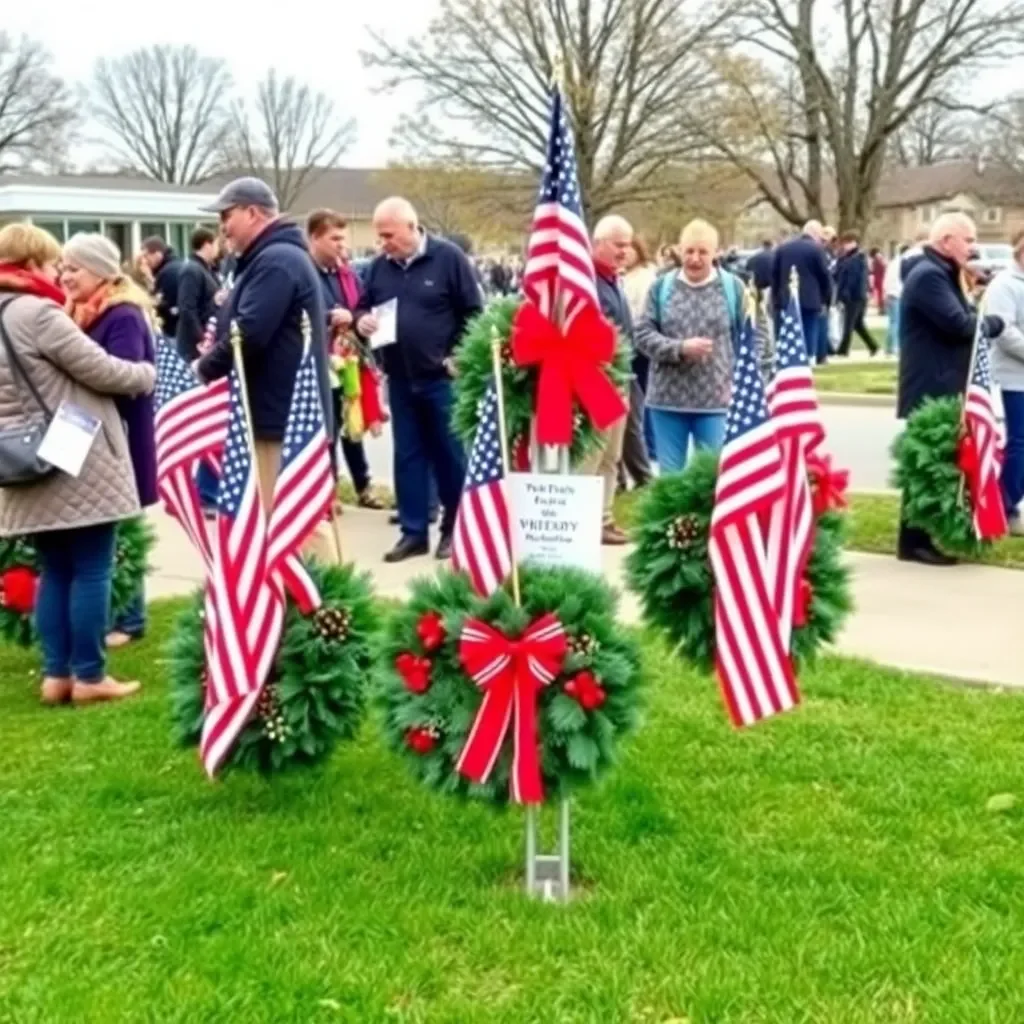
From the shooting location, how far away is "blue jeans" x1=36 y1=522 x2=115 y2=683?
6.14 metres

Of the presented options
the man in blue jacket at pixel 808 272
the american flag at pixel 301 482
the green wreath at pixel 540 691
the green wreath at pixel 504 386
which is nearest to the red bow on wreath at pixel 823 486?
the green wreath at pixel 504 386

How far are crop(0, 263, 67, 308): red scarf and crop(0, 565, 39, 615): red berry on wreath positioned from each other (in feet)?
4.36

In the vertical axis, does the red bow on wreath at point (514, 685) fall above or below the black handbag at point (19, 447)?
below

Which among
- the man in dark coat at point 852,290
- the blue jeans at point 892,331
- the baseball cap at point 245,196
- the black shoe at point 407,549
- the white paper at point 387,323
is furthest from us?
the man in dark coat at point 852,290

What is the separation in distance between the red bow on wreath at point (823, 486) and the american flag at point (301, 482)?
1.45 meters

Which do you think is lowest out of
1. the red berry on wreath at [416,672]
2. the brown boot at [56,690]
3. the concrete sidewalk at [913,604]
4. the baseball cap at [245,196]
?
the brown boot at [56,690]

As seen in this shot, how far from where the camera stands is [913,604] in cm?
770

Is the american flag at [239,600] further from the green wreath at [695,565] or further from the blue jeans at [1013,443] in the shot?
the blue jeans at [1013,443]

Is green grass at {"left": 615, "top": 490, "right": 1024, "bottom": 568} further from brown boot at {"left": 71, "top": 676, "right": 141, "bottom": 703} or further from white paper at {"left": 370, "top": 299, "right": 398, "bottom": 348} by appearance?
brown boot at {"left": 71, "top": 676, "right": 141, "bottom": 703}

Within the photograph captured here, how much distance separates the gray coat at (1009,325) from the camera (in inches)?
349

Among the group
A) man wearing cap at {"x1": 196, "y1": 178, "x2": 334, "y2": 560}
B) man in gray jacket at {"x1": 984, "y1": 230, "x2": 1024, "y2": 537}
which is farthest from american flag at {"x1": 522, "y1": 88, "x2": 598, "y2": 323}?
man in gray jacket at {"x1": 984, "y1": 230, "x2": 1024, "y2": 537}

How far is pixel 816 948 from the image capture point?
3.93m

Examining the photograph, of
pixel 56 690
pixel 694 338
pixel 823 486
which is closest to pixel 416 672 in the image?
pixel 823 486

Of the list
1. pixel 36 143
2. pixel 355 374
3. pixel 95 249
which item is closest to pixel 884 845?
pixel 95 249
